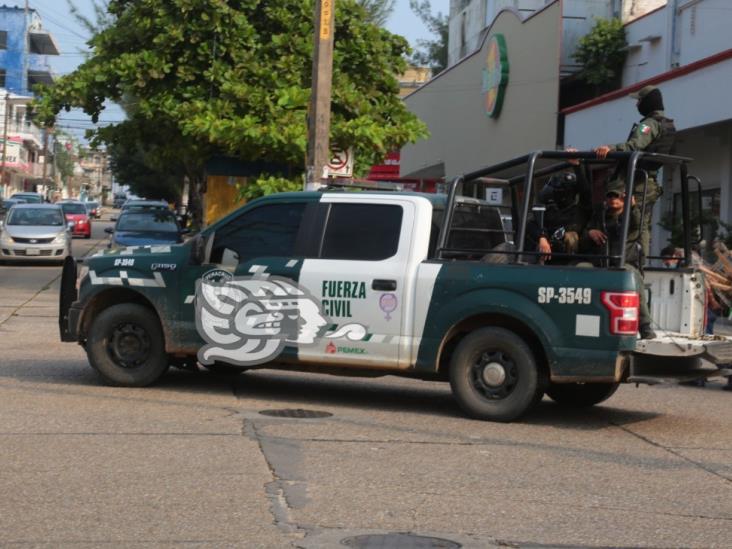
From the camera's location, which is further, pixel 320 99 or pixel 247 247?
pixel 320 99

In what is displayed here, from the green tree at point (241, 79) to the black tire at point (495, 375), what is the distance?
13112 mm

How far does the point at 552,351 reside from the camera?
965 cm

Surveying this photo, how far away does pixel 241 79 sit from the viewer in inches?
926

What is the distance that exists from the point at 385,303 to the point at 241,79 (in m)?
14.2

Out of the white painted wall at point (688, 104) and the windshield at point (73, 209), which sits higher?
the white painted wall at point (688, 104)

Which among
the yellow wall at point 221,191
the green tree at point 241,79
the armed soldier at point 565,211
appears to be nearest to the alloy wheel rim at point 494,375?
the armed soldier at point 565,211

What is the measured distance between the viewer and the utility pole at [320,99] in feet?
59.2

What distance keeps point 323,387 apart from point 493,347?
2643mm

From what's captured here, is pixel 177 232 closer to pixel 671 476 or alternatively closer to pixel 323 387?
pixel 323 387

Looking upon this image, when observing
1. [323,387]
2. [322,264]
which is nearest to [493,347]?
[322,264]

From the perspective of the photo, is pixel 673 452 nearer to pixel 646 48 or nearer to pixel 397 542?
pixel 397 542

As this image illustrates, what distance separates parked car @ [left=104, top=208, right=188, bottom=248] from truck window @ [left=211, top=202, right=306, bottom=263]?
54.5ft

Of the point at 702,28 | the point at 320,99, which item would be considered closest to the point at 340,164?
the point at 320,99

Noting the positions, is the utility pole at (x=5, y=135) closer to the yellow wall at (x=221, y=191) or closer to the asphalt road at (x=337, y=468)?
the yellow wall at (x=221, y=191)
